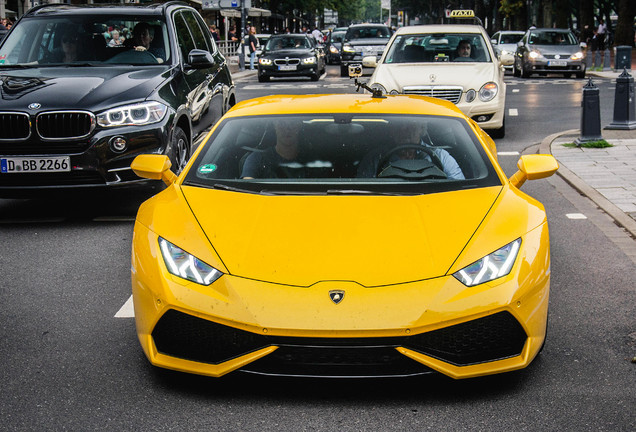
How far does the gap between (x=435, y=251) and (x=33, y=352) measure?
206 cm

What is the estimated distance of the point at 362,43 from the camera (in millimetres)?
33719

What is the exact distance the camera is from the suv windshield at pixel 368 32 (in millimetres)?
35075

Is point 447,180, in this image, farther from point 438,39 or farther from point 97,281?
point 438,39

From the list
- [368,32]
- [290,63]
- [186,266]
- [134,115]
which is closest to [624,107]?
[134,115]

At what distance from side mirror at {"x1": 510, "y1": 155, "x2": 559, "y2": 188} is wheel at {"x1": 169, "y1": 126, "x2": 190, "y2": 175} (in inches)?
160

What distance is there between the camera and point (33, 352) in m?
4.71

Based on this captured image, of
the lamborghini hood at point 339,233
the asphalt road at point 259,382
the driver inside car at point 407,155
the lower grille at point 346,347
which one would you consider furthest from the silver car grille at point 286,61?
the lower grille at point 346,347

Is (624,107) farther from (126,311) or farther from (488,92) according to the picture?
(126,311)

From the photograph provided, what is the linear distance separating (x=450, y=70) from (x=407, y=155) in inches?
350

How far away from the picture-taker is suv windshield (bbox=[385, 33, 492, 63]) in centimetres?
1455

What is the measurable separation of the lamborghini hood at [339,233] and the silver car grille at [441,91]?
8805 mm

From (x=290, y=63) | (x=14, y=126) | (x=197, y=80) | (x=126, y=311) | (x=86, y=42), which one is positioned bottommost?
(x=126, y=311)

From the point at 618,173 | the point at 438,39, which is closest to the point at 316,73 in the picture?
the point at 438,39

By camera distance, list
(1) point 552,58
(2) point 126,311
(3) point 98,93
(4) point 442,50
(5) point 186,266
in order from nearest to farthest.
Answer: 1. (5) point 186,266
2. (2) point 126,311
3. (3) point 98,93
4. (4) point 442,50
5. (1) point 552,58
